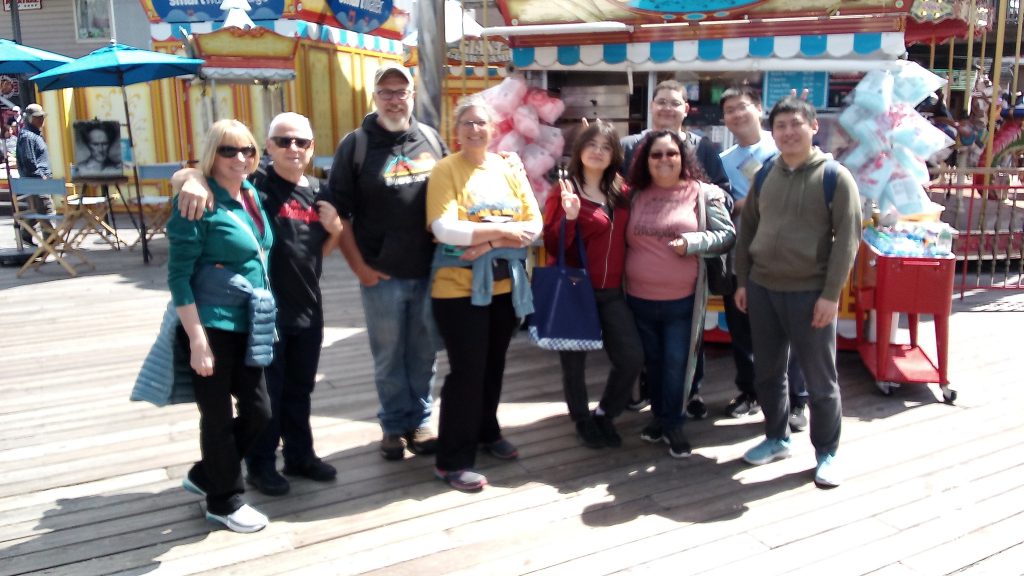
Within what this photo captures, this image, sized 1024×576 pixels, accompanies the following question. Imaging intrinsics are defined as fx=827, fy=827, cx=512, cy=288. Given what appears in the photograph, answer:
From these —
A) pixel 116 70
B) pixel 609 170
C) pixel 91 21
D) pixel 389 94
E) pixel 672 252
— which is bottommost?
pixel 672 252

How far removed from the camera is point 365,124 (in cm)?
343

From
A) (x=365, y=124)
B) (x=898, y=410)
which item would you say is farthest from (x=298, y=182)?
(x=898, y=410)

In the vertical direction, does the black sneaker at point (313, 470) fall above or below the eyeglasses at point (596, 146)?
below

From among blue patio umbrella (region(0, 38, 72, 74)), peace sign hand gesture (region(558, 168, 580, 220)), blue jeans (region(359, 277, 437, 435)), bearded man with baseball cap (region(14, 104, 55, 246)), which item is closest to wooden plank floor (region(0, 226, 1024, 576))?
blue jeans (region(359, 277, 437, 435))

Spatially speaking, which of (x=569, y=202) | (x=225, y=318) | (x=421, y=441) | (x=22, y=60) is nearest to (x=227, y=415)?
(x=225, y=318)

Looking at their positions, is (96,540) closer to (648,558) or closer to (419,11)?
(648,558)

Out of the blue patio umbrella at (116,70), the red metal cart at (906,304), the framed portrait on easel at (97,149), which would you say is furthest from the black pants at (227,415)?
the framed portrait on easel at (97,149)

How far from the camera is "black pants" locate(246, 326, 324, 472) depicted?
132 inches

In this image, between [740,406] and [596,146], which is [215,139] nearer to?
[596,146]

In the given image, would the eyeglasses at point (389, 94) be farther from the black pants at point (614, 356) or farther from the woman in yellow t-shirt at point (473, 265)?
the black pants at point (614, 356)

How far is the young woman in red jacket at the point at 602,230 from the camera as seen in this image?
3.59 metres

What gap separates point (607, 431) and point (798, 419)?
100 cm

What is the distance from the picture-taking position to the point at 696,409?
14.2ft

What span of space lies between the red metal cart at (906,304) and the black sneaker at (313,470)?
2.96 meters
